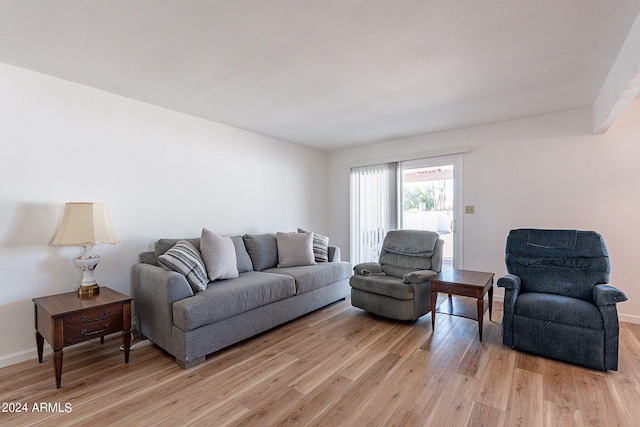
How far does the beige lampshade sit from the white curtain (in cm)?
368

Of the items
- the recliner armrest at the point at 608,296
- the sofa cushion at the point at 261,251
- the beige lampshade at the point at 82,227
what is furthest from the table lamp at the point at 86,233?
the recliner armrest at the point at 608,296

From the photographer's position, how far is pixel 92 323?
7.02 ft

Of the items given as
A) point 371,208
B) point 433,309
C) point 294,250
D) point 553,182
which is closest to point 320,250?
point 294,250

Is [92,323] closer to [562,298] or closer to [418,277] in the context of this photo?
[418,277]

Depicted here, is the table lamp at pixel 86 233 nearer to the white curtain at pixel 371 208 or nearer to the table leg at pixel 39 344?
the table leg at pixel 39 344

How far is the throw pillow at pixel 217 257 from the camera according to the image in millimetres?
2904

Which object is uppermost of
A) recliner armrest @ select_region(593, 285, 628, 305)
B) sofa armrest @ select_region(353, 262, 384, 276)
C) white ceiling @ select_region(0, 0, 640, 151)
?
white ceiling @ select_region(0, 0, 640, 151)

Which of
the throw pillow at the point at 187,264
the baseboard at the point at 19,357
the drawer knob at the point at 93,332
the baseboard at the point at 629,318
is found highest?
the throw pillow at the point at 187,264

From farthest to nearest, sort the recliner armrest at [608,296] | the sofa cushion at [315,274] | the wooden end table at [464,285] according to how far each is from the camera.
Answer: the sofa cushion at [315,274] → the wooden end table at [464,285] → the recliner armrest at [608,296]

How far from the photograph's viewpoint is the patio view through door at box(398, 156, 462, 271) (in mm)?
4180

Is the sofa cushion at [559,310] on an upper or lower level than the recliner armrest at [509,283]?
lower

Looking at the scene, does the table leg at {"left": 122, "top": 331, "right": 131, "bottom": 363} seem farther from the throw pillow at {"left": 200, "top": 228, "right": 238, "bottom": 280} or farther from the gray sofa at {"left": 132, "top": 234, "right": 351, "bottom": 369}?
the throw pillow at {"left": 200, "top": 228, "right": 238, "bottom": 280}

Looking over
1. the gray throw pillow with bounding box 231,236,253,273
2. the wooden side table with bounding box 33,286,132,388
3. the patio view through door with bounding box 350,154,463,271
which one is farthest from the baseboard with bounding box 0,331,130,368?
the patio view through door with bounding box 350,154,463,271

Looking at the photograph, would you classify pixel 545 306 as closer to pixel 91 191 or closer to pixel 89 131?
pixel 91 191
